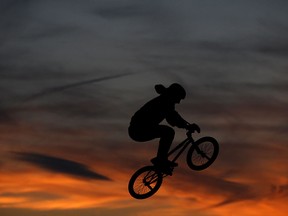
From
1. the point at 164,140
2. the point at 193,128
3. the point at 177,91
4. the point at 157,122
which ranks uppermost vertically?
the point at 177,91

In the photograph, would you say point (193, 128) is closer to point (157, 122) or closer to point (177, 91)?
point (157, 122)

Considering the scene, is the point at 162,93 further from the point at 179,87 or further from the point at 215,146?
the point at 215,146

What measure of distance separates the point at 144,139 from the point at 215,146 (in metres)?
3.31

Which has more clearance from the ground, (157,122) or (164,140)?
(157,122)

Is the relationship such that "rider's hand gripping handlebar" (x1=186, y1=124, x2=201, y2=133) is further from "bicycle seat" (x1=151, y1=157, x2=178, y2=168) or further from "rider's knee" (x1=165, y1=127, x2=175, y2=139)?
"bicycle seat" (x1=151, y1=157, x2=178, y2=168)

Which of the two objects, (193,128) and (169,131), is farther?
(169,131)

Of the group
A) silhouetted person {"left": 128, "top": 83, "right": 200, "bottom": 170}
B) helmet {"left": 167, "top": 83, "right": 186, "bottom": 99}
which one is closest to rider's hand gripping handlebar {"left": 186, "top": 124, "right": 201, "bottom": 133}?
silhouetted person {"left": 128, "top": 83, "right": 200, "bottom": 170}

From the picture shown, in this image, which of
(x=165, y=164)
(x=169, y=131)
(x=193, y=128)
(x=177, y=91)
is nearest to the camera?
(x=177, y=91)

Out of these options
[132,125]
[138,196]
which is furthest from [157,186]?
[132,125]

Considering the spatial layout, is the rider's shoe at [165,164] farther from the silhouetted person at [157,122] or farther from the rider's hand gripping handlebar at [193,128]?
the rider's hand gripping handlebar at [193,128]

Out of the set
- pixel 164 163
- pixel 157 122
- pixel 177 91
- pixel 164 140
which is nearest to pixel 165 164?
pixel 164 163

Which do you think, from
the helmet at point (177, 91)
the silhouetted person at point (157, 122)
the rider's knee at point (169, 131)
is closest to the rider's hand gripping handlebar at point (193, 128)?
the silhouetted person at point (157, 122)

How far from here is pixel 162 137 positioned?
3312 centimetres

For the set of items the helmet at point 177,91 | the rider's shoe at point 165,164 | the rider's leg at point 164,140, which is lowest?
the rider's shoe at point 165,164
